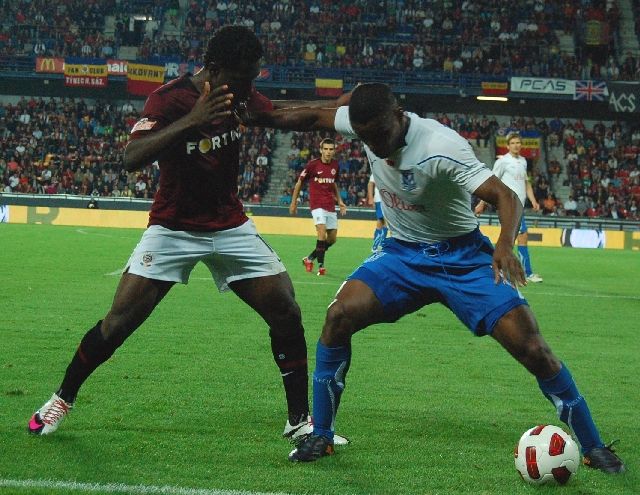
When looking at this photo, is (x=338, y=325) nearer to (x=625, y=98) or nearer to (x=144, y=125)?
(x=144, y=125)

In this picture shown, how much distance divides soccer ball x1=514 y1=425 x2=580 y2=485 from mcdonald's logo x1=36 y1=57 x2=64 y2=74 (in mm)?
40053

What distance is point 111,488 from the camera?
13.9 ft

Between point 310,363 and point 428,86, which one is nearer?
point 310,363

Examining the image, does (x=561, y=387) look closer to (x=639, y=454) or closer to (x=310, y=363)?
(x=639, y=454)

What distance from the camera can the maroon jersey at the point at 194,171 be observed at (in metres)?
5.22

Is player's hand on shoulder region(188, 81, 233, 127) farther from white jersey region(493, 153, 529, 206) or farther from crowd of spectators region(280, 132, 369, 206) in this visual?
crowd of spectators region(280, 132, 369, 206)

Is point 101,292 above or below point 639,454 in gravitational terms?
below

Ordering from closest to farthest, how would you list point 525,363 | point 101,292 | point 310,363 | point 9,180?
point 525,363 → point 310,363 → point 101,292 → point 9,180

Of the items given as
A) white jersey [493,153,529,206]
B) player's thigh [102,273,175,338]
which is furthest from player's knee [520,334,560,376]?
white jersey [493,153,529,206]

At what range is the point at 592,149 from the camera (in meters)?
42.4

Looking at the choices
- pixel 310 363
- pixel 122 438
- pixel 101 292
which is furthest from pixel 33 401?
pixel 101 292

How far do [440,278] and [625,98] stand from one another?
37205mm

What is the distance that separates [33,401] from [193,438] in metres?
1.38

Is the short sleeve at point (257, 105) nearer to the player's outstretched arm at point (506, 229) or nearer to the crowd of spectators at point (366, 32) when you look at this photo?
the player's outstretched arm at point (506, 229)
